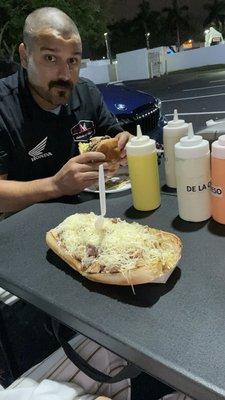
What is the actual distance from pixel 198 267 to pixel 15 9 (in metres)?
13.0

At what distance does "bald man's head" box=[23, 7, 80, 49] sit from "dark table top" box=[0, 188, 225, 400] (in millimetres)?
916

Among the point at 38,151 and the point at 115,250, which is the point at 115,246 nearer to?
the point at 115,250

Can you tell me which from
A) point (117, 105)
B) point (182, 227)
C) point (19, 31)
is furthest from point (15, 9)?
point (182, 227)

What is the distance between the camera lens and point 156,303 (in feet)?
2.99

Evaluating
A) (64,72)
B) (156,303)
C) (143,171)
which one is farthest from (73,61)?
(156,303)

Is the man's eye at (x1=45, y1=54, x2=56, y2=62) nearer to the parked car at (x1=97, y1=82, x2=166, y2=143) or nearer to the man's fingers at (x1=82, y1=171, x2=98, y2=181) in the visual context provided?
the man's fingers at (x1=82, y1=171, x2=98, y2=181)

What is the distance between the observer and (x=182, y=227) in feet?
4.02

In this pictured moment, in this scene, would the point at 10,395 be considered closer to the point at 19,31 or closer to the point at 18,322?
the point at 18,322

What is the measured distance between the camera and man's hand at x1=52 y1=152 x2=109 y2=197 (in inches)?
56.4

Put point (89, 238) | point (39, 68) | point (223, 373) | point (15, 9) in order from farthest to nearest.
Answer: point (15, 9), point (39, 68), point (89, 238), point (223, 373)

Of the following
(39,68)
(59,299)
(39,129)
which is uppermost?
(39,68)

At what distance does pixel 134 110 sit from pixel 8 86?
6.96ft

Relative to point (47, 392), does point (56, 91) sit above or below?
above

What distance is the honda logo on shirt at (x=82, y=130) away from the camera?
2.09m
